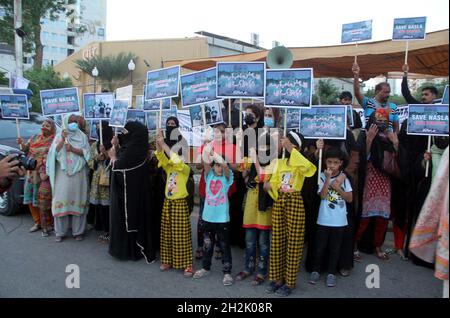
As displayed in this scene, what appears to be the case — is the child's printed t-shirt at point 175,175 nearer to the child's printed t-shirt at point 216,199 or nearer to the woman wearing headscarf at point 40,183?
the child's printed t-shirt at point 216,199

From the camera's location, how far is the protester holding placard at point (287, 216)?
3855 millimetres

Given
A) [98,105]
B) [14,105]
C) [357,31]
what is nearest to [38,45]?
[14,105]

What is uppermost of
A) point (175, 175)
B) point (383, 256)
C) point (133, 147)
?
point (133, 147)

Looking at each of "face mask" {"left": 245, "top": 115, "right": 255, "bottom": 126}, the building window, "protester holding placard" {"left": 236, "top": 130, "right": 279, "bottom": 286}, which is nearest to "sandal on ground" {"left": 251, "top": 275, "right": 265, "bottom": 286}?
"protester holding placard" {"left": 236, "top": 130, "right": 279, "bottom": 286}

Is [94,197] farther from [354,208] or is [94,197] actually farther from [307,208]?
[354,208]

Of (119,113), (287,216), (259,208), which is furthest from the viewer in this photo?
(119,113)

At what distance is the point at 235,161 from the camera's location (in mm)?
4301

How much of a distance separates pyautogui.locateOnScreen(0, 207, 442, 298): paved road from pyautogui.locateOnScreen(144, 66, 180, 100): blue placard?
2.03m

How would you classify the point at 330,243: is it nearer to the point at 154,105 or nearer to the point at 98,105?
the point at 154,105

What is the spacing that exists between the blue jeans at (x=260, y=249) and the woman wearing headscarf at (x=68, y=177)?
2685 mm

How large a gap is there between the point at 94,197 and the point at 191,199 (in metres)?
1.79

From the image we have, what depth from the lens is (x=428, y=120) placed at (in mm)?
4324

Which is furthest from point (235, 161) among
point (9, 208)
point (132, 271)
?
point (9, 208)

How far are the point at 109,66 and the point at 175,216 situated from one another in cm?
2905
